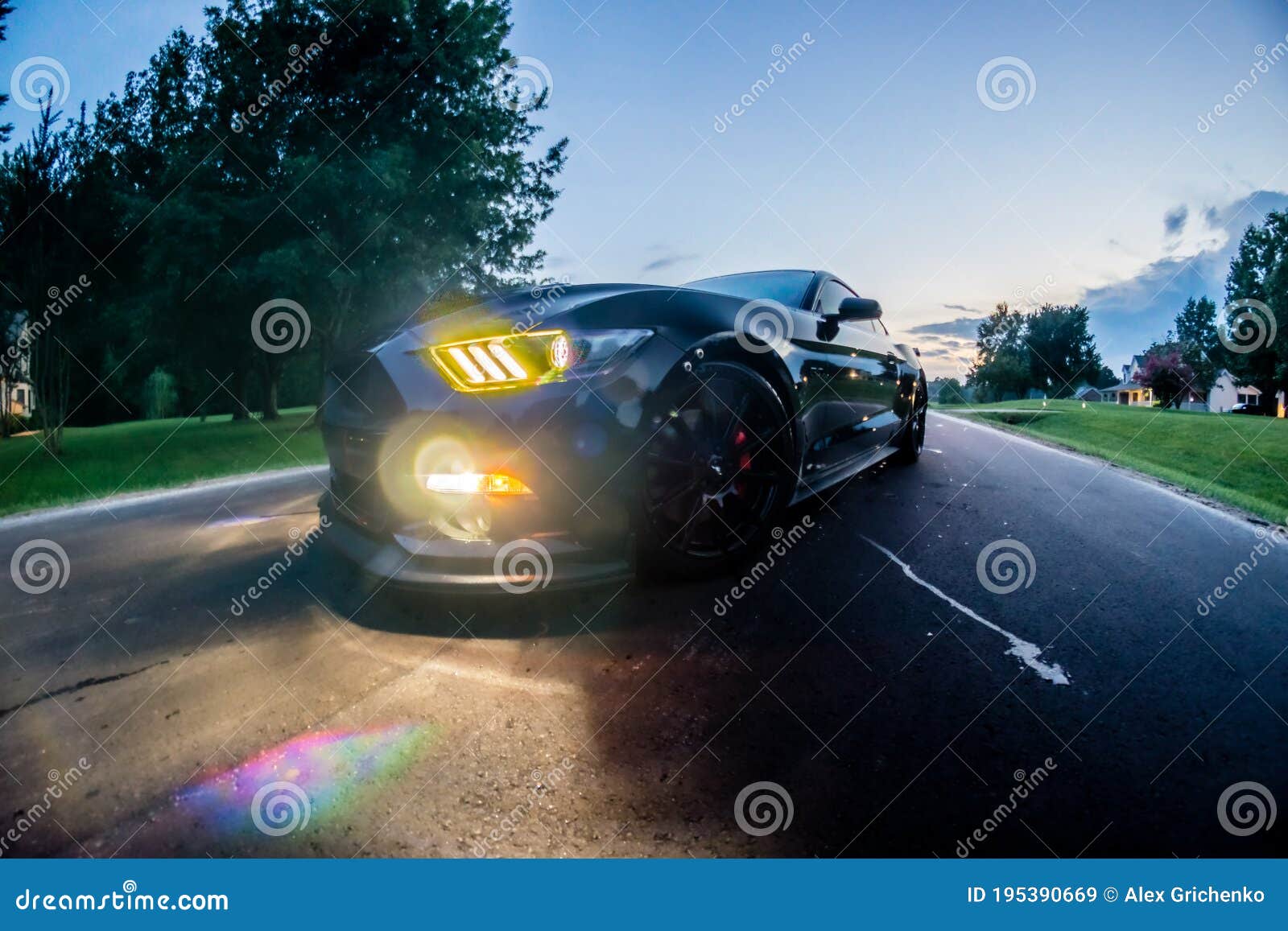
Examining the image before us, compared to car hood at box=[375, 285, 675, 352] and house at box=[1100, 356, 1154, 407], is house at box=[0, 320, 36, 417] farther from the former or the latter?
house at box=[1100, 356, 1154, 407]

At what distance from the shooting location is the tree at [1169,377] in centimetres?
5181

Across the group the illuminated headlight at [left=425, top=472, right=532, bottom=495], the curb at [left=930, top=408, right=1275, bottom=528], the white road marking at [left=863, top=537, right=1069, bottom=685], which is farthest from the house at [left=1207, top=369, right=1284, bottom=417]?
the illuminated headlight at [left=425, top=472, right=532, bottom=495]

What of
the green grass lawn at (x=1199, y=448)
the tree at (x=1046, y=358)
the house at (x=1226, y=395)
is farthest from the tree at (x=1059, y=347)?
the green grass lawn at (x=1199, y=448)

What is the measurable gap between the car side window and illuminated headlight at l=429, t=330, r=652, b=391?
217 cm

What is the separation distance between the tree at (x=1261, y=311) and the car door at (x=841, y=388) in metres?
35.4

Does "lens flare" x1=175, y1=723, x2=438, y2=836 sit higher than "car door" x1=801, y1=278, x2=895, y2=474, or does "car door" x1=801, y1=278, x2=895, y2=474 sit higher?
"car door" x1=801, y1=278, x2=895, y2=474

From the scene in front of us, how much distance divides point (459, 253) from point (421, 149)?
231cm

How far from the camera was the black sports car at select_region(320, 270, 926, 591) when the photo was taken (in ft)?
7.78

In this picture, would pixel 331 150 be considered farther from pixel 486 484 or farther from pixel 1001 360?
pixel 1001 360

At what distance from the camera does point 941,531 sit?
13.2ft

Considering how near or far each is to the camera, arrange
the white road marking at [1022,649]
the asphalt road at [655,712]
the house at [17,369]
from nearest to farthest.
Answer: the asphalt road at [655,712]
the white road marking at [1022,649]
the house at [17,369]

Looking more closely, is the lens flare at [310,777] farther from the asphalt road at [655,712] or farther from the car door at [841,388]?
the car door at [841,388]

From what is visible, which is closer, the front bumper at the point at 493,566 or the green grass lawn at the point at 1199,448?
the front bumper at the point at 493,566

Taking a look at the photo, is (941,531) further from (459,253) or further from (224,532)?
(459,253)
